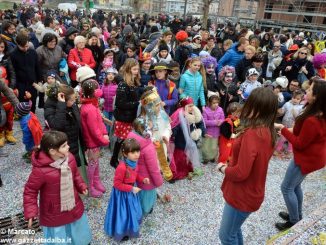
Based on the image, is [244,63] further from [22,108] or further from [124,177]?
[22,108]

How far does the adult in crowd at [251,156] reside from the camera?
216 cm

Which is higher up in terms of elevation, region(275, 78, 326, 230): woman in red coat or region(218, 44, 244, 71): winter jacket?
region(218, 44, 244, 71): winter jacket

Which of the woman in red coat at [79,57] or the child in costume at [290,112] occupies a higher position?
the woman in red coat at [79,57]

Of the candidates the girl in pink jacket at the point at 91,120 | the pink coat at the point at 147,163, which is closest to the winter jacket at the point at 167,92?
the girl in pink jacket at the point at 91,120

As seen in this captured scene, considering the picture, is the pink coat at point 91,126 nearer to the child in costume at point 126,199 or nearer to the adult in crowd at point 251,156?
the child in costume at point 126,199

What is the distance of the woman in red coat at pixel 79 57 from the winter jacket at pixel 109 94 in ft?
4.14

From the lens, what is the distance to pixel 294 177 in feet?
10.1

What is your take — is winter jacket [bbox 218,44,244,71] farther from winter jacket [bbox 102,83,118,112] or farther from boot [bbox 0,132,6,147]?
boot [bbox 0,132,6,147]

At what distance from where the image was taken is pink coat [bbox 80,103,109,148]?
3.36 metres

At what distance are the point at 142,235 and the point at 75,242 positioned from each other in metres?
0.80

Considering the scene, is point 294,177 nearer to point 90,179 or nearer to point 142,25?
point 90,179

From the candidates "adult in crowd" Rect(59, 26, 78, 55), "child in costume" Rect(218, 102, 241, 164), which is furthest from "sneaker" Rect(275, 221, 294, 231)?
"adult in crowd" Rect(59, 26, 78, 55)

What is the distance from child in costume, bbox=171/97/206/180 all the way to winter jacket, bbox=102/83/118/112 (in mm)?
1139

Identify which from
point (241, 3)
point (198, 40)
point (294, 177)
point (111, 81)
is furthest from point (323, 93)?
point (241, 3)
